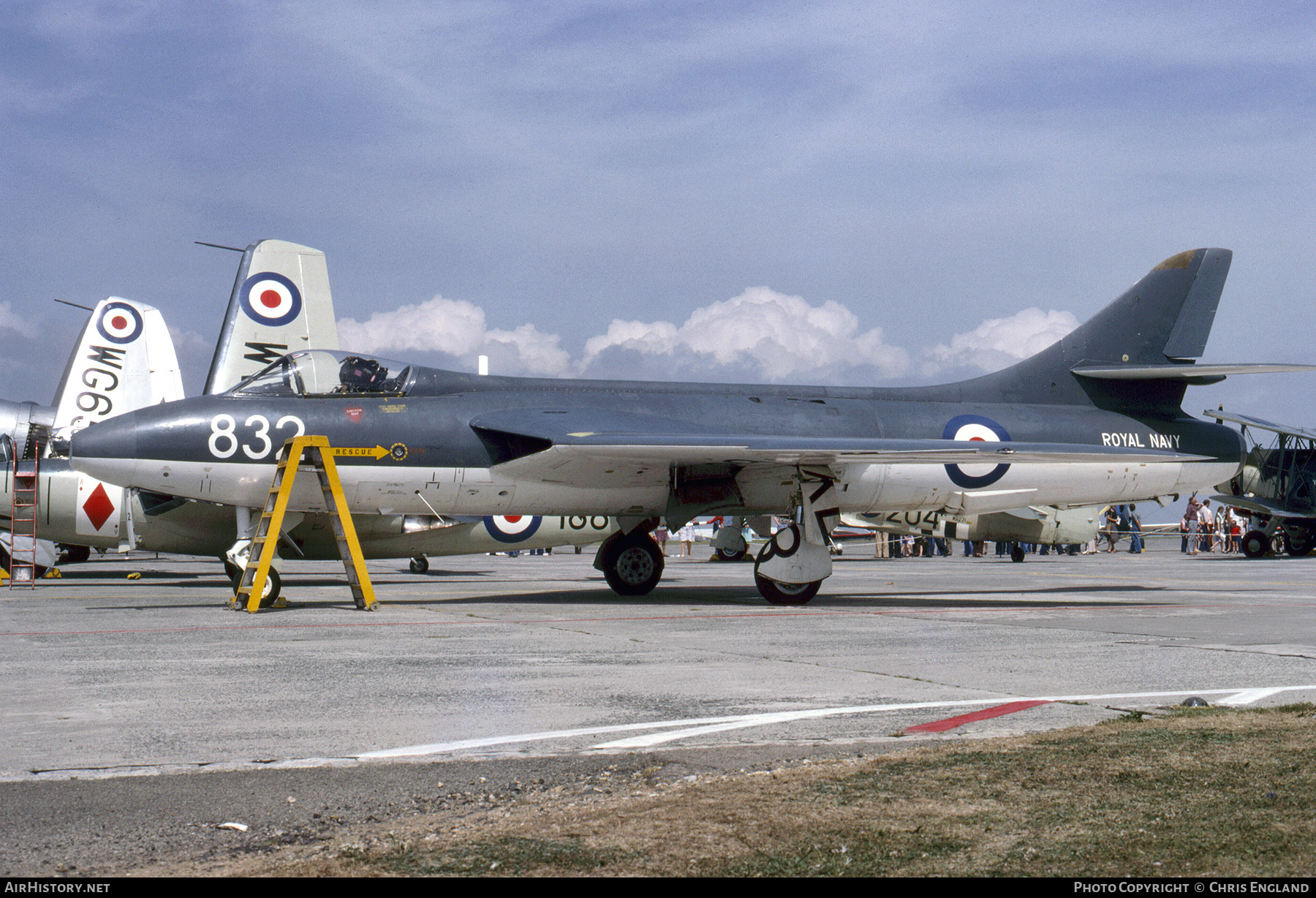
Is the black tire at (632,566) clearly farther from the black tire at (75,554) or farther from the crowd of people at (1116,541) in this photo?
the crowd of people at (1116,541)

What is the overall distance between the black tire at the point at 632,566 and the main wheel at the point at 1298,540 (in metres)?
27.2

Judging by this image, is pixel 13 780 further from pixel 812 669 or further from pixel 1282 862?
pixel 812 669

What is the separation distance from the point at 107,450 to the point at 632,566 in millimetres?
6763

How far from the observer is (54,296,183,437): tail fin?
77.7ft

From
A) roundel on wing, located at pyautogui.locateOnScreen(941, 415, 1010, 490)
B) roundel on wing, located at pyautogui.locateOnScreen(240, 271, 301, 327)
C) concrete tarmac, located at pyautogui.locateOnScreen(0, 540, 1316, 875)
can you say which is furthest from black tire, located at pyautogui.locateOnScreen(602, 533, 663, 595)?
roundel on wing, located at pyautogui.locateOnScreen(240, 271, 301, 327)

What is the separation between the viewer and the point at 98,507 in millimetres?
19266

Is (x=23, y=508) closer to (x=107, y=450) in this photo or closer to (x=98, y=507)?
(x=98, y=507)

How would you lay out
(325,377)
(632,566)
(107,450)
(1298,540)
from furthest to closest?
(1298,540)
(632,566)
(325,377)
(107,450)

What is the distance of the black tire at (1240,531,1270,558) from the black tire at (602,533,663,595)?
26.3 meters

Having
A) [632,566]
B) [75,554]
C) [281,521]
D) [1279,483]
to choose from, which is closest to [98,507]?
[281,521]

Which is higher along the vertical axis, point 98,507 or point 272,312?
point 272,312

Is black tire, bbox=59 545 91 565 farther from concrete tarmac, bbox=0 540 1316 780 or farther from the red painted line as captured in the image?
the red painted line

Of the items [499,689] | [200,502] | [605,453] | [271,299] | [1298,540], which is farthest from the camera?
[1298,540]

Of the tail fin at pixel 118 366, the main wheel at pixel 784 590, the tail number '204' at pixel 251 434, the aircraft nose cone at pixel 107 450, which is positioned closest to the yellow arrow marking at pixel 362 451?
the tail number '204' at pixel 251 434
